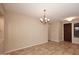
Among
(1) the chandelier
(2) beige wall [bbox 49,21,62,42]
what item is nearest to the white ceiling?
(1) the chandelier

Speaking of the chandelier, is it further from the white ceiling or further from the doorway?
the doorway

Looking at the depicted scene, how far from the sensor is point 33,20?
1659 millimetres

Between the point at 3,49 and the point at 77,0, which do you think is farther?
the point at 3,49

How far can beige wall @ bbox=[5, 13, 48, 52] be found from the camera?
1538 millimetres

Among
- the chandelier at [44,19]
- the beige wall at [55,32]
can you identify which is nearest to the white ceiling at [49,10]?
the chandelier at [44,19]

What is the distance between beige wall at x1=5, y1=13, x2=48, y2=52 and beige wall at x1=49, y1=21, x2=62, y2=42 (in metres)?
0.14

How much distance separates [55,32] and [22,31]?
0.76m

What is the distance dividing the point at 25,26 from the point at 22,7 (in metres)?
0.40

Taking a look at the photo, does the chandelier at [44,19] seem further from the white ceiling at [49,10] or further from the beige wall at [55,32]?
the beige wall at [55,32]

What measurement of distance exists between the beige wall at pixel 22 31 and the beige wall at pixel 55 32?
0.47 feet

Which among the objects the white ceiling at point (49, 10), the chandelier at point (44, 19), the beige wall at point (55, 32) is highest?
the white ceiling at point (49, 10)

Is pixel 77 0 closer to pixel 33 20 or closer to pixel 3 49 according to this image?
pixel 33 20

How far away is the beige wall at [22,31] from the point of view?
1.54m
